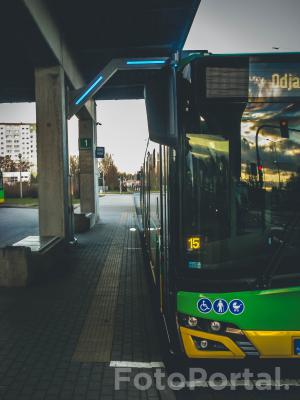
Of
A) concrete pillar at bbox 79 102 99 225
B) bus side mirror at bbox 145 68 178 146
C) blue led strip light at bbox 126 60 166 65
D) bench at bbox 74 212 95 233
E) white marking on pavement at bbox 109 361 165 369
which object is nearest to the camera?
bus side mirror at bbox 145 68 178 146

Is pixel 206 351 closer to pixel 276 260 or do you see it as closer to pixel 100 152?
pixel 276 260

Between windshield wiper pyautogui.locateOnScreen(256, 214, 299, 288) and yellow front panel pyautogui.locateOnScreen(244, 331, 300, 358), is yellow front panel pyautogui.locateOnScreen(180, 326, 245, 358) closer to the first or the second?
yellow front panel pyautogui.locateOnScreen(244, 331, 300, 358)

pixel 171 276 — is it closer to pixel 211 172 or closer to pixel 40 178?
pixel 211 172

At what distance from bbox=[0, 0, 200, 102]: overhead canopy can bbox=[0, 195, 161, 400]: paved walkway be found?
5436 millimetres

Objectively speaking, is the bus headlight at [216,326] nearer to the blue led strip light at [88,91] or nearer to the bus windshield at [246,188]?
the bus windshield at [246,188]

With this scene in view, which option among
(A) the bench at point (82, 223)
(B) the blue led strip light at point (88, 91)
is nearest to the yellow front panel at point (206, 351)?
(B) the blue led strip light at point (88, 91)

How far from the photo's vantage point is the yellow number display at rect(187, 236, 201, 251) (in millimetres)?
4215

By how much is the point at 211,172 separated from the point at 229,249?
0.73 m

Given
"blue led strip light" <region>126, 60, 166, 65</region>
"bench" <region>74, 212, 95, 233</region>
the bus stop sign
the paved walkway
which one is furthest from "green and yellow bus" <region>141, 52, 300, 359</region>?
the bus stop sign

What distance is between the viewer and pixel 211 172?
13.7 feet

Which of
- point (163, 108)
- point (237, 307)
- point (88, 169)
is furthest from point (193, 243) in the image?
point (88, 169)

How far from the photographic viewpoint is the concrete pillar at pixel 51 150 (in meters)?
12.3

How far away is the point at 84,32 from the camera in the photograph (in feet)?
43.4

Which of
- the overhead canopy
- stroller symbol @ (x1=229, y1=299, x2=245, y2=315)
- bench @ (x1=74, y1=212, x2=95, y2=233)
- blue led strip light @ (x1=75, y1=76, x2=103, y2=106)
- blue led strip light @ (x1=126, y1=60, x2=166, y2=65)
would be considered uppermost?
the overhead canopy
